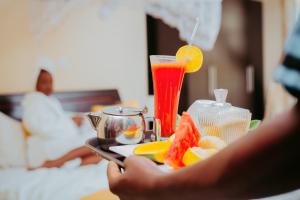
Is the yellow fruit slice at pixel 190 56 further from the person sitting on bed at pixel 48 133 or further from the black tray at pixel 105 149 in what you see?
the person sitting on bed at pixel 48 133

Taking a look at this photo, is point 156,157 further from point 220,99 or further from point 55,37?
point 55,37

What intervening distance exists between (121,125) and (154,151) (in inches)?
7.3

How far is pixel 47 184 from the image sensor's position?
2.25m

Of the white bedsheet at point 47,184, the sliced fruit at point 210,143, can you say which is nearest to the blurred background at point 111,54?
the white bedsheet at point 47,184

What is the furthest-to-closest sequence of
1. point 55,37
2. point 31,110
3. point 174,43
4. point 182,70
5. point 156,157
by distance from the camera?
1. point 174,43
2. point 55,37
3. point 31,110
4. point 182,70
5. point 156,157

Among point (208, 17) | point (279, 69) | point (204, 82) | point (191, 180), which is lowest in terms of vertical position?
point (204, 82)

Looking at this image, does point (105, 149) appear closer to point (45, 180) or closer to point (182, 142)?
point (182, 142)

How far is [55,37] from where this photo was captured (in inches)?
115

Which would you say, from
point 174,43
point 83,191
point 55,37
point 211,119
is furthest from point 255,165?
point 174,43

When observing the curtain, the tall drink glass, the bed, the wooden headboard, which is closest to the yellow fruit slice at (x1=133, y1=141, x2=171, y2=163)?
the tall drink glass

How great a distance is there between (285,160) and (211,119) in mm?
579

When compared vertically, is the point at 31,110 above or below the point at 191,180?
below

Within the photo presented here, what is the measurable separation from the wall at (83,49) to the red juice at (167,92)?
185 centimetres

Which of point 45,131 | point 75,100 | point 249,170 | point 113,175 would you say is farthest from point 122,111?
point 75,100
